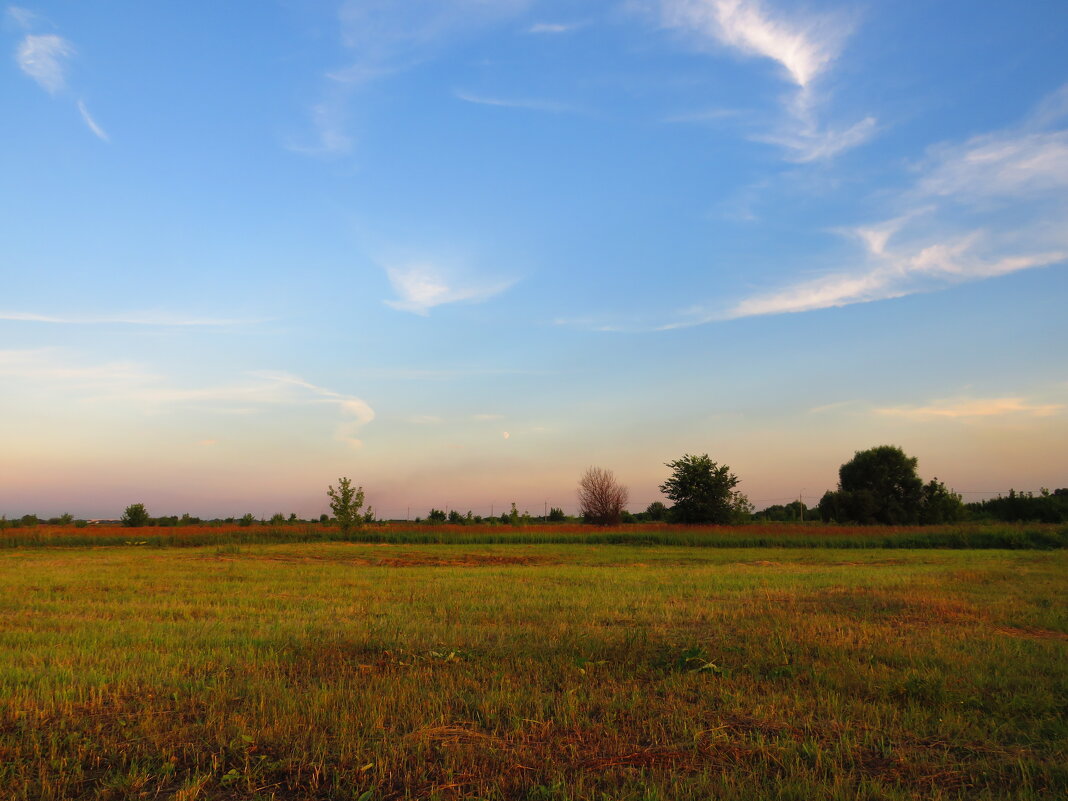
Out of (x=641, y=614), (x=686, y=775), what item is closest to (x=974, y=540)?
(x=641, y=614)

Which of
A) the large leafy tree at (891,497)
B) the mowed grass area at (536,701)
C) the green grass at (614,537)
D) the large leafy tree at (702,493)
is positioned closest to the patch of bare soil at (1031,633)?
the mowed grass area at (536,701)

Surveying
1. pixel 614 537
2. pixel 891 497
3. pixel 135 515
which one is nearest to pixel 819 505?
pixel 891 497

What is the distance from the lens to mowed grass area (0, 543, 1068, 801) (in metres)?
4.05

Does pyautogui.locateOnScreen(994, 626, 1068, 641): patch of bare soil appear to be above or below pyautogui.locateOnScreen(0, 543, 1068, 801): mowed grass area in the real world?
below

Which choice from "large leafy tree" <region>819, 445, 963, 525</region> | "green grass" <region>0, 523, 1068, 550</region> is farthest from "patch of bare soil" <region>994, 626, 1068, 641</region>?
"large leafy tree" <region>819, 445, 963, 525</region>

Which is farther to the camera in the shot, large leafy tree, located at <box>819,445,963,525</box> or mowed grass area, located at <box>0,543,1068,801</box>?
large leafy tree, located at <box>819,445,963,525</box>

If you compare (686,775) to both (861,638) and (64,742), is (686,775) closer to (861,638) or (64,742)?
(64,742)

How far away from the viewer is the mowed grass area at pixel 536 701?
13.3 feet

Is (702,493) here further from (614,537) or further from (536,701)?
(536,701)

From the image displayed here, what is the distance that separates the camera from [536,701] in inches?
215

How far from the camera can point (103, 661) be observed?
6.87 metres

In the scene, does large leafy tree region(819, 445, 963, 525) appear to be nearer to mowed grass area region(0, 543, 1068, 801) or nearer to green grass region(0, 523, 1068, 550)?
green grass region(0, 523, 1068, 550)

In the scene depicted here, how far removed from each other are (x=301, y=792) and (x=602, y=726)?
84.1 inches

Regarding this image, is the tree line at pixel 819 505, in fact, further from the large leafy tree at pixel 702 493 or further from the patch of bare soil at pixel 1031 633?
the patch of bare soil at pixel 1031 633
